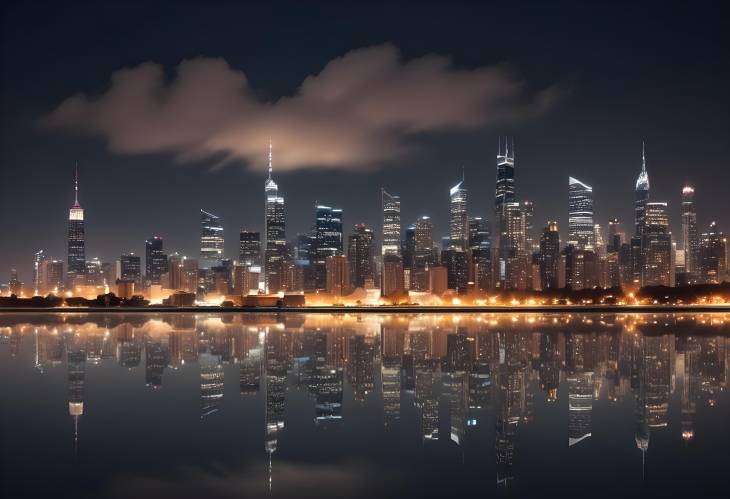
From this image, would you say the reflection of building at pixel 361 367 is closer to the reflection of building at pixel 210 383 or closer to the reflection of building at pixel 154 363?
the reflection of building at pixel 210 383

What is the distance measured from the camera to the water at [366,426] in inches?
368

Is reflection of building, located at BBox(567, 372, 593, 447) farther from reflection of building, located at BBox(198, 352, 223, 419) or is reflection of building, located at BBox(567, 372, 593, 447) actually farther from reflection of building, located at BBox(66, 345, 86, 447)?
reflection of building, located at BBox(66, 345, 86, 447)

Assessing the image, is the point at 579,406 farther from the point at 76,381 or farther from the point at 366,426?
the point at 76,381

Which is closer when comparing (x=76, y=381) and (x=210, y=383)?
(x=210, y=383)

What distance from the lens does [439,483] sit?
30.5 feet

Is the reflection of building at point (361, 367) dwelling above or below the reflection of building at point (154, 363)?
below

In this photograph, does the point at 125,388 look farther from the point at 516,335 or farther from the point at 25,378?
the point at 516,335

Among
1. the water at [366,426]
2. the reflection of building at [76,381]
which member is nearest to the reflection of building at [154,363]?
the water at [366,426]

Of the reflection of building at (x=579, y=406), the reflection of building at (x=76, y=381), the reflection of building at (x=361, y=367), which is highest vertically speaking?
the reflection of building at (x=76, y=381)

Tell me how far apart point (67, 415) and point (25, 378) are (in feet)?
23.2

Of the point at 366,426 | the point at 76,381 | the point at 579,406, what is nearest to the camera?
the point at 366,426

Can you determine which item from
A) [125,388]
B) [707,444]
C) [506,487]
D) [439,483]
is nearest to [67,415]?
[125,388]

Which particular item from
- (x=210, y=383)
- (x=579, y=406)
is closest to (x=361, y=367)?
(x=210, y=383)

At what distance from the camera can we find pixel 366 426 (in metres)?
13.0
